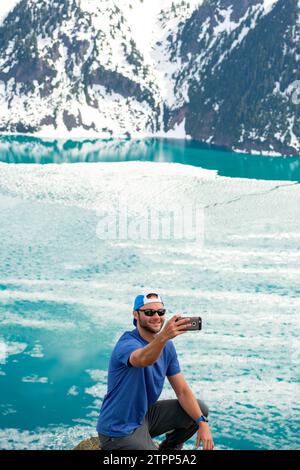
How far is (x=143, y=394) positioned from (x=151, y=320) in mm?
999

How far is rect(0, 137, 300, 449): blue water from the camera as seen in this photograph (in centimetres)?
2144

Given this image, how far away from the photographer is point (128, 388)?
812 cm

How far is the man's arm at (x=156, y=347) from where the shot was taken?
23.5 ft

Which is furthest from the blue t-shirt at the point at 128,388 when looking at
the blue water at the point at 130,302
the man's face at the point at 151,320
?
the blue water at the point at 130,302

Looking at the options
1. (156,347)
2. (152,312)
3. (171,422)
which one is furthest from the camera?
(171,422)

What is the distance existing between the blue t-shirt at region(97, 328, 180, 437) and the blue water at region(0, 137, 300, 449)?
11.3m

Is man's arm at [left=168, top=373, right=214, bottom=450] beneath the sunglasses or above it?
beneath

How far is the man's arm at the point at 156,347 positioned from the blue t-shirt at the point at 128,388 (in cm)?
31

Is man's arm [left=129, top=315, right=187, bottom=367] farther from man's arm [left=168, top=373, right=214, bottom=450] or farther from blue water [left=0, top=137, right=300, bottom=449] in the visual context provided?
blue water [left=0, top=137, right=300, bottom=449]

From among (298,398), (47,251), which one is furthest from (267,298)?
(47,251)

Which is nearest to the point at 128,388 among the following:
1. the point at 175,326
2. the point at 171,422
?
the point at 171,422

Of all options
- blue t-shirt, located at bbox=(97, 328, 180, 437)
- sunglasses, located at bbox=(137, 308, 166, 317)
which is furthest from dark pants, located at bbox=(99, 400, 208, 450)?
sunglasses, located at bbox=(137, 308, 166, 317)

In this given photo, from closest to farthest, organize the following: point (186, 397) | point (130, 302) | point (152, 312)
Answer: point (152, 312)
point (186, 397)
point (130, 302)

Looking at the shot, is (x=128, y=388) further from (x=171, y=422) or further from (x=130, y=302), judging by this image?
(x=130, y=302)
